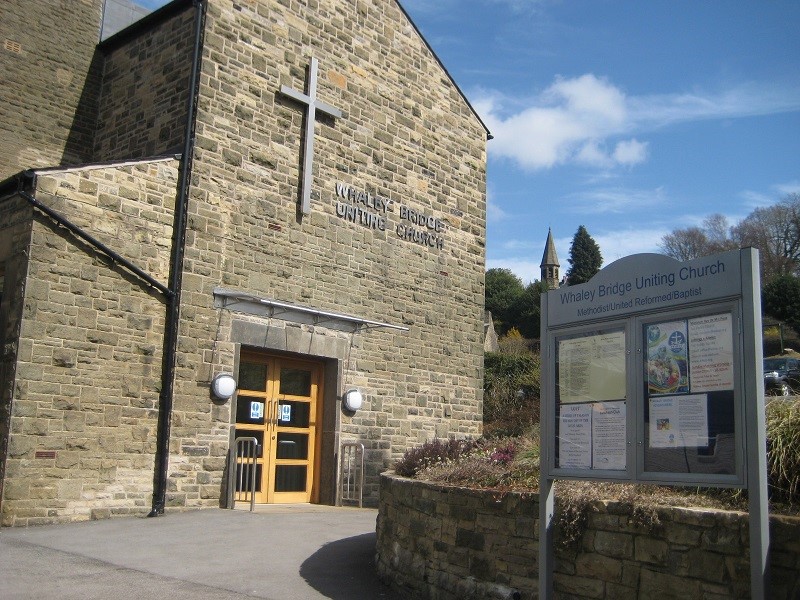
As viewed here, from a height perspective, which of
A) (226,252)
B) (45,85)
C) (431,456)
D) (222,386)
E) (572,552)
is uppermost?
(45,85)

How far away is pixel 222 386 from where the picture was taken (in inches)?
470

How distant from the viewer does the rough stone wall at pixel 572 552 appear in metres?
4.75

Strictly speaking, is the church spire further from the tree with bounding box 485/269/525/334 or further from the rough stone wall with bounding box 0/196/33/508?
the rough stone wall with bounding box 0/196/33/508

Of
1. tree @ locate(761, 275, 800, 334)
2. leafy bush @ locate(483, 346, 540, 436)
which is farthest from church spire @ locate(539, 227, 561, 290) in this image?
leafy bush @ locate(483, 346, 540, 436)

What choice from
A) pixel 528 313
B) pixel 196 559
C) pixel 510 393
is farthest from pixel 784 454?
pixel 528 313

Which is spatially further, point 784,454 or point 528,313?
point 528,313

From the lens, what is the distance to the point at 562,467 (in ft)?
18.1

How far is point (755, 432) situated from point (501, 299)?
163 ft

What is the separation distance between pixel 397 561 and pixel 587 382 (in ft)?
10.2

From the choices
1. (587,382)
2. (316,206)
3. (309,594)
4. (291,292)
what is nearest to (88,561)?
(309,594)

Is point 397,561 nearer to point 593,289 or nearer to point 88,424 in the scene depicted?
point 593,289

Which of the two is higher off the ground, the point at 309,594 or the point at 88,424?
the point at 88,424

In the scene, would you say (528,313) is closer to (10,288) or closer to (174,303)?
(174,303)

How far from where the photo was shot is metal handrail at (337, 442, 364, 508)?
13.4m
